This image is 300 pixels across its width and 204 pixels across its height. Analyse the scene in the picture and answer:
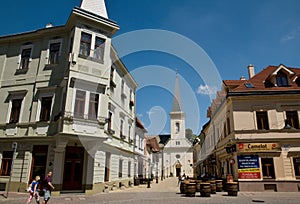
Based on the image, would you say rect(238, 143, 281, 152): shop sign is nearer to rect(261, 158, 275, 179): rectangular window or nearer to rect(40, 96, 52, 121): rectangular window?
rect(261, 158, 275, 179): rectangular window

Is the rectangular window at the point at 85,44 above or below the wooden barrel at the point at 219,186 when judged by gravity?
above

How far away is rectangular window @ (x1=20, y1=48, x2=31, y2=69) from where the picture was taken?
1859 centimetres

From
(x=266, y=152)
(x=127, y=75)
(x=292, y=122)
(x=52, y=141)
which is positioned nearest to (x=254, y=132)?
(x=266, y=152)

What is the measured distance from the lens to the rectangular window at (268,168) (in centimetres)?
1791

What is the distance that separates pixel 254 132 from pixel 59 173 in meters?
15.9

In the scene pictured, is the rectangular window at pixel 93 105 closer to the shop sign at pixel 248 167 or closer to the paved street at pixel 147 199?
the paved street at pixel 147 199

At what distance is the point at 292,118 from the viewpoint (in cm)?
1914

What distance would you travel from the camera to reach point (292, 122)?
19.0m

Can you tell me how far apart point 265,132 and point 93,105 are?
1458cm

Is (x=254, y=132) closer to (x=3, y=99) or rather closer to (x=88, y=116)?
(x=88, y=116)

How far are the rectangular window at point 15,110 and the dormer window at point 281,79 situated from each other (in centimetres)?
2288

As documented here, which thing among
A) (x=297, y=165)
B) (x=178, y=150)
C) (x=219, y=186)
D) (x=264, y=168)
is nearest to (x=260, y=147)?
(x=264, y=168)

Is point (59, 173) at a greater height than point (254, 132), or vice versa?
point (254, 132)

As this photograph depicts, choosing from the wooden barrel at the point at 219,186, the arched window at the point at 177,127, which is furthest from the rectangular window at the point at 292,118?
the arched window at the point at 177,127
